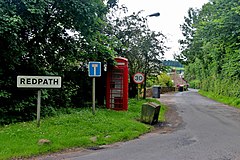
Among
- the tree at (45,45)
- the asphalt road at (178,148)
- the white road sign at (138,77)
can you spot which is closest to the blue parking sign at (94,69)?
the tree at (45,45)

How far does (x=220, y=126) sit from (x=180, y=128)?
1748 mm

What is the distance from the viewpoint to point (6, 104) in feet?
34.9

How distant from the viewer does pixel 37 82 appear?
9.38 metres

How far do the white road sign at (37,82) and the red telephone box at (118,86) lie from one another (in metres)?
5.82

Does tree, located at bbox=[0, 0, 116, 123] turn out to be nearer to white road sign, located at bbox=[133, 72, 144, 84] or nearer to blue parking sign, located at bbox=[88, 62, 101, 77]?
blue parking sign, located at bbox=[88, 62, 101, 77]

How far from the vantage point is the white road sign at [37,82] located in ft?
30.0

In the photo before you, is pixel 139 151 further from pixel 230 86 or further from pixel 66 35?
pixel 230 86

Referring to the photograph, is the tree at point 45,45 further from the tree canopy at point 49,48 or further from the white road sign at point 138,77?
the white road sign at point 138,77

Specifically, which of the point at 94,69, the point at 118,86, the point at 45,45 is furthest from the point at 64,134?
the point at 118,86

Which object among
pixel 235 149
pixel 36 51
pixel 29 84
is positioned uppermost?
pixel 36 51

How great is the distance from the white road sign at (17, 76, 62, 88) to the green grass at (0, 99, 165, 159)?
3.92 ft

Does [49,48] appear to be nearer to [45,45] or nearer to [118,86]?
[45,45]

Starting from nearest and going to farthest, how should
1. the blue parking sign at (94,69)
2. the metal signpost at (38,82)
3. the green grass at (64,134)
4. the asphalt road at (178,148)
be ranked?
the asphalt road at (178,148)
the green grass at (64,134)
the metal signpost at (38,82)
the blue parking sign at (94,69)

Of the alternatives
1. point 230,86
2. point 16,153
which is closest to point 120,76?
point 16,153
